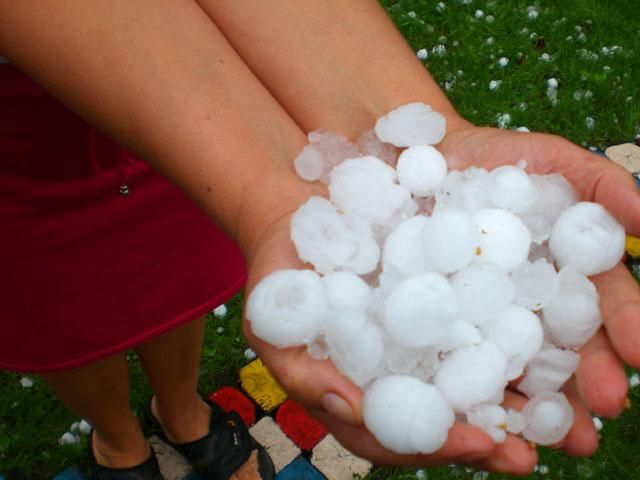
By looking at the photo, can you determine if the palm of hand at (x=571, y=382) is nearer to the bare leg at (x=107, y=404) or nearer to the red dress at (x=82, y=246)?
the red dress at (x=82, y=246)

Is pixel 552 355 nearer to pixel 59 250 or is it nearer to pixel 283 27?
pixel 283 27

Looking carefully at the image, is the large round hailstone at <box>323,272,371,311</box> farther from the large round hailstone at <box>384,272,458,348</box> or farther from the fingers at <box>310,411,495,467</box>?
the fingers at <box>310,411,495,467</box>

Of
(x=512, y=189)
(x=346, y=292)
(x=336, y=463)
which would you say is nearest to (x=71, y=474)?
(x=336, y=463)

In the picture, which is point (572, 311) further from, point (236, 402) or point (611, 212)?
point (236, 402)

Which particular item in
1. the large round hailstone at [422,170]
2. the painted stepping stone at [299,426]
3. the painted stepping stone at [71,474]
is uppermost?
the large round hailstone at [422,170]

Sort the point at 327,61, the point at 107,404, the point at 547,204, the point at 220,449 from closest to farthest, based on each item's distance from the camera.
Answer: the point at 547,204 < the point at 327,61 < the point at 107,404 < the point at 220,449

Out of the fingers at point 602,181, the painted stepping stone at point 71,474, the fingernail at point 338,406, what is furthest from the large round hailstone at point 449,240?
the painted stepping stone at point 71,474

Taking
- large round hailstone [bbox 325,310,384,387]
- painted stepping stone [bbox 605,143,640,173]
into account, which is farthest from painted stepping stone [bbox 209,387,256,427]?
painted stepping stone [bbox 605,143,640,173]

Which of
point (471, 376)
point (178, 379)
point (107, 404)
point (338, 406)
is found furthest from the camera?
point (178, 379)
